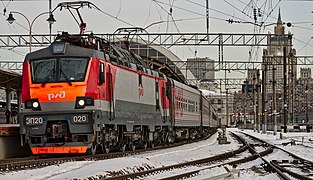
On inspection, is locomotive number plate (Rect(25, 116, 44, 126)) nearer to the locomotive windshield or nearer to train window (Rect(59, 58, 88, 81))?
the locomotive windshield

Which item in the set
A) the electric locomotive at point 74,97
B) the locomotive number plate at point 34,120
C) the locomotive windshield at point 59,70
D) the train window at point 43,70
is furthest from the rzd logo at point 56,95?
the locomotive number plate at point 34,120

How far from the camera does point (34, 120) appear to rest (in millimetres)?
18203

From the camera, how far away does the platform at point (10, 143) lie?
1923 centimetres

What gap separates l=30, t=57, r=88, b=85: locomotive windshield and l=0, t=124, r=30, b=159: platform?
2289mm

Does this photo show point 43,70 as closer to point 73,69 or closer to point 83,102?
point 73,69

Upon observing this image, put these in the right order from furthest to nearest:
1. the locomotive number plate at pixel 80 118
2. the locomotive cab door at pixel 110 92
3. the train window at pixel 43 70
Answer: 1. the locomotive cab door at pixel 110 92
2. the train window at pixel 43 70
3. the locomotive number plate at pixel 80 118

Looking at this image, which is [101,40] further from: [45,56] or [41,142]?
[41,142]

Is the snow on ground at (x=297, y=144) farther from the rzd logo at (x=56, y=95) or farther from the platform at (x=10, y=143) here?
the platform at (x=10, y=143)

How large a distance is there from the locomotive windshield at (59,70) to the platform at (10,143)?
90.1 inches

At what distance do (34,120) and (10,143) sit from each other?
2445 millimetres

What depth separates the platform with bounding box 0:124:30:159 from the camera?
19.2m

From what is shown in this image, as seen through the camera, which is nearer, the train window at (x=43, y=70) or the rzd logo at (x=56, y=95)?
the rzd logo at (x=56, y=95)

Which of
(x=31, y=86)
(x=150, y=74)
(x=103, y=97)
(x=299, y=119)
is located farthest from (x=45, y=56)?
(x=299, y=119)

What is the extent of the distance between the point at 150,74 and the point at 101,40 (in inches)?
202
